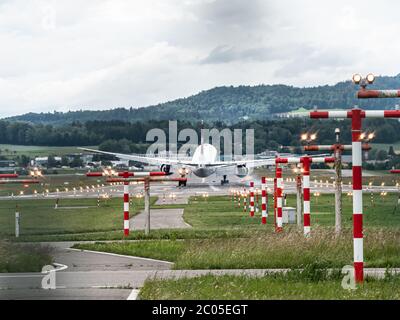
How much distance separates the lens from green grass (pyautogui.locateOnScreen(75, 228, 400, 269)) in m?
14.0

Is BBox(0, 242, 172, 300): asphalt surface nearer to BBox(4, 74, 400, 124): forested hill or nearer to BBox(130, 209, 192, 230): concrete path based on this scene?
BBox(130, 209, 192, 230): concrete path

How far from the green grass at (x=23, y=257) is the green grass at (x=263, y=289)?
3.93 metres

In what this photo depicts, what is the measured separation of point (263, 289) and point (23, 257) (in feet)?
20.1

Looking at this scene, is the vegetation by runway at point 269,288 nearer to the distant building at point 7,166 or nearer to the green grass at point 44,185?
the green grass at point 44,185

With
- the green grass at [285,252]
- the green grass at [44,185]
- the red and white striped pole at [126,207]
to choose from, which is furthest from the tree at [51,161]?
the green grass at [285,252]

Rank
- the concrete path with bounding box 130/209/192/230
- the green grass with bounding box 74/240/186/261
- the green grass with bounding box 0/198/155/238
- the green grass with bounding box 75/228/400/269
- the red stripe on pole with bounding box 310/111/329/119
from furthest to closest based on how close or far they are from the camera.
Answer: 1. the concrete path with bounding box 130/209/192/230
2. the green grass with bounding box 0/198/155/238
3. the green grass with bounding box 74/240/186/261
4. the green grass with bounding box 75/228/400/269
5. the red stripe on pole with bounding box 310/111/329/119

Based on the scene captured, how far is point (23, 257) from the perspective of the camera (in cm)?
1503

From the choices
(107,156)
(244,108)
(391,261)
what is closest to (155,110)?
(244,108)

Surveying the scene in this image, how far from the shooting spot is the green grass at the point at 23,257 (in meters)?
14.4

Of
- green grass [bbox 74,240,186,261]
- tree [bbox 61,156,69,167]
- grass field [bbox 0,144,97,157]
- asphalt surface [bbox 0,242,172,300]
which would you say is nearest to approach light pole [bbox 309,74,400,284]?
asphalt surface [bbox 0,242,172,300]

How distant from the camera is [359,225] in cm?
1058

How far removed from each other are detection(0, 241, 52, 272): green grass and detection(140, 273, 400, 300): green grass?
12.9 ft

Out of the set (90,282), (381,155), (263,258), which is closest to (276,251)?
(263,258)
